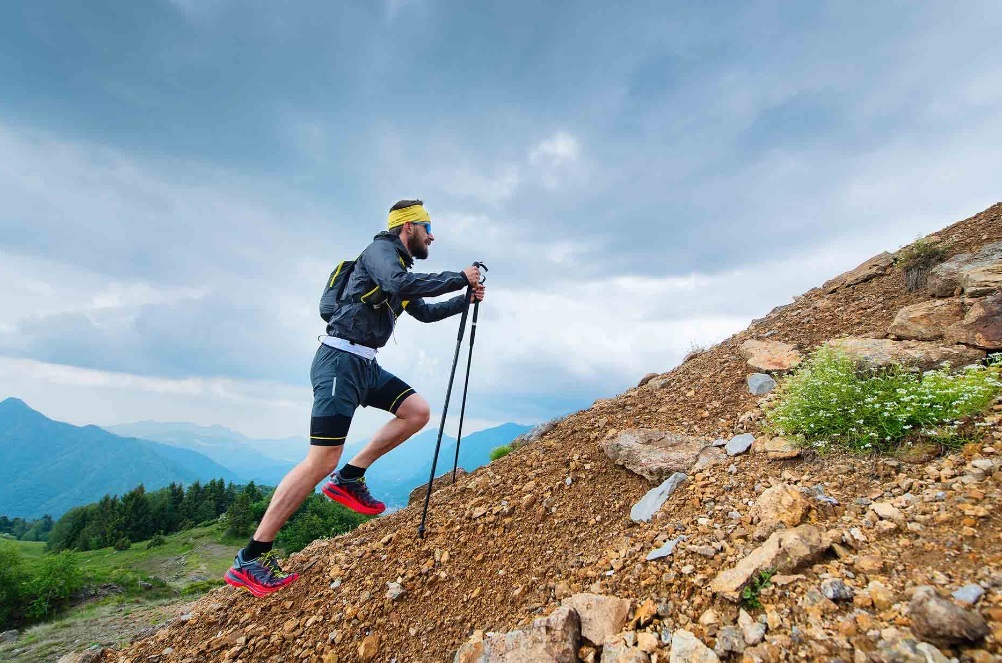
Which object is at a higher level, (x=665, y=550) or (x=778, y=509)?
(x=778, y=509)

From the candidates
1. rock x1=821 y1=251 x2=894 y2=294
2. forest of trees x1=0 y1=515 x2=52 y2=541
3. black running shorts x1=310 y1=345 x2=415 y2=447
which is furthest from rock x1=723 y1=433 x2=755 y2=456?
forest of trees x1=0 y1=515 x2=52 y2=541

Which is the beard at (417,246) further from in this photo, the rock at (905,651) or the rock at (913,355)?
the rock at (913,355)

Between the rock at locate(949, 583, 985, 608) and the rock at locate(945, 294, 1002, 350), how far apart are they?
166 inches

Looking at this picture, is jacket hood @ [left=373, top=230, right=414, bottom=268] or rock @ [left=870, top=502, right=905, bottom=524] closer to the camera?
rock @ [left=870, top=502, right=905, bottom=524]

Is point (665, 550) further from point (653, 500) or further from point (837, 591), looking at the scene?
point (837, 591)

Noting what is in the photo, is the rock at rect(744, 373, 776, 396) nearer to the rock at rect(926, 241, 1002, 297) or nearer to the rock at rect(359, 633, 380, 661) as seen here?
the rock at rect(926, 241, 1002, 297)

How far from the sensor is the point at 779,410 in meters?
4.86

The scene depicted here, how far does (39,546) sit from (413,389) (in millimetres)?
147756

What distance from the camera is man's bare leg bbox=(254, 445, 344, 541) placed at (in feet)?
14.3

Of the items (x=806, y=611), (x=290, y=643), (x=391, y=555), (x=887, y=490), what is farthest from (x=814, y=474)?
(x=290, y=643)

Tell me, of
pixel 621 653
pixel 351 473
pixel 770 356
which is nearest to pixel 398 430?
pixel 351 473

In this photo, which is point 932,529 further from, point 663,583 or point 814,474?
point 663,583

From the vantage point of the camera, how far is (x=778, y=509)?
3.57m

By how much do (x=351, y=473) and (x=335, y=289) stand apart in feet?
7.56
